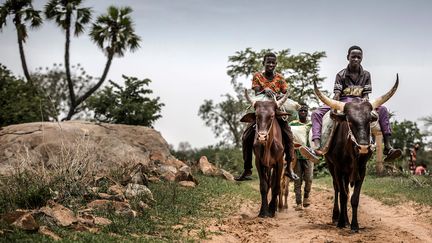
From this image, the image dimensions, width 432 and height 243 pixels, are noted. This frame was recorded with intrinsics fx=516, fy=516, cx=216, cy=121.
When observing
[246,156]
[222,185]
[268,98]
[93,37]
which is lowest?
[222,185]

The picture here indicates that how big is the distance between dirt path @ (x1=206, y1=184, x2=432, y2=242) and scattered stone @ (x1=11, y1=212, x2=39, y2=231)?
276cm

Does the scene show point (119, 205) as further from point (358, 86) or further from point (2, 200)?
point (358, 86)

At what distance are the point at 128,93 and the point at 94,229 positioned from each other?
16.5 meters

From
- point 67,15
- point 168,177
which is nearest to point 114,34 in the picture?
point 67,15

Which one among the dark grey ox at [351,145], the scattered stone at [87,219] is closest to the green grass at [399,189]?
the dark grey ox at [351,145]

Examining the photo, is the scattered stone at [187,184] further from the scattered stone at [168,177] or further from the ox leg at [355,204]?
the ox leg at [355,204]

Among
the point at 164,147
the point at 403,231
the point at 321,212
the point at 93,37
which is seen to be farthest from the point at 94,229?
the point at 93,37

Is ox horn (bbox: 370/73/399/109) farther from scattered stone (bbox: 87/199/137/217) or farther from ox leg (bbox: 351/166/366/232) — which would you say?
scattered stone (bbox: 87/199/137/217)

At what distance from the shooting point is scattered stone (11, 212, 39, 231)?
22.4 feet

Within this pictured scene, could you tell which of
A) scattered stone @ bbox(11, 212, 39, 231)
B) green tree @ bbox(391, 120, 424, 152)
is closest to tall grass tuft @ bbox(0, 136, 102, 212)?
scattered stone @ bbox(11, 212, 39, 231)

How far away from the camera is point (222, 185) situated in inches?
647

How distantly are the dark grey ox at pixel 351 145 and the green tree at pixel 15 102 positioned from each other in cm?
1534

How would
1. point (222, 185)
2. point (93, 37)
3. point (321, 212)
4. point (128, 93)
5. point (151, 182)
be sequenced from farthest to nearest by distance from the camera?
point (93, 37) < point (128, 93) < point (222, 185) < point (151, 182) < point (321, 212)

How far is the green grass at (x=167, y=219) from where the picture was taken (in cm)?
702
